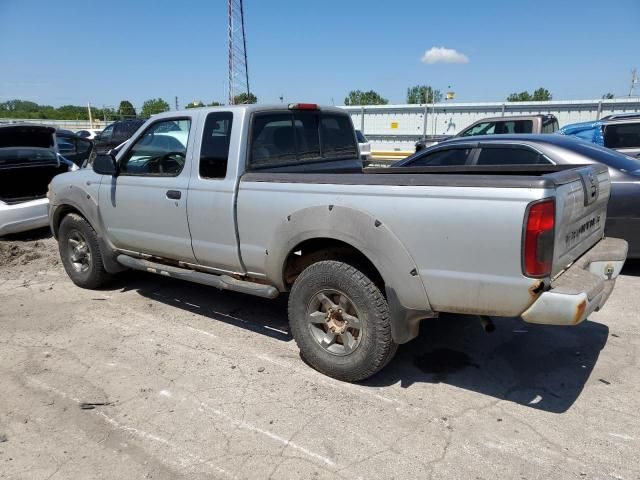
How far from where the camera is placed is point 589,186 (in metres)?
3.26

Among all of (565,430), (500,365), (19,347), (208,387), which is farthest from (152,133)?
(565,430)

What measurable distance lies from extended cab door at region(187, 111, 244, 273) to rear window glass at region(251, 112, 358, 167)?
21cm

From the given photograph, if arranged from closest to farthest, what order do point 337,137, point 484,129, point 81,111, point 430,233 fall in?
point 430,233, point 337,137, point 484,129, point 81,111

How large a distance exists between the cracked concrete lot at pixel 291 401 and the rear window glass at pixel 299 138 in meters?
1.57

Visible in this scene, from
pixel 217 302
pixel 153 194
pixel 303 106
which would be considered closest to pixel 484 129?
pixel 303 106

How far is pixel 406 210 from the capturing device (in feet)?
9.86

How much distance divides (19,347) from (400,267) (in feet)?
11.2

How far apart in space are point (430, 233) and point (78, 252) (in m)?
4.42

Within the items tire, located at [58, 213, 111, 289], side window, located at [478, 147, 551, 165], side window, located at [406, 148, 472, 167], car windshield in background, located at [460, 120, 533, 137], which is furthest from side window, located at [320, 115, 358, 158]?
car windshield in background, located at [460, 120, 533, 137]

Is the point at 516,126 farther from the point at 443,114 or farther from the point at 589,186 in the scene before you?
the point at 443,114

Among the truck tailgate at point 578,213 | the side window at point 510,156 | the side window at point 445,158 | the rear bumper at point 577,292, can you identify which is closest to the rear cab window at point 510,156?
the side window at point 510,156

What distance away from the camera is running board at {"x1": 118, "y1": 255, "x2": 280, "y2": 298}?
12.8ft

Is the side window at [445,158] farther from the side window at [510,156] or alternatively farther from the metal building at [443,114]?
the metal building at [443,114]

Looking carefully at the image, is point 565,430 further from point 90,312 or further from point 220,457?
point 90,312
